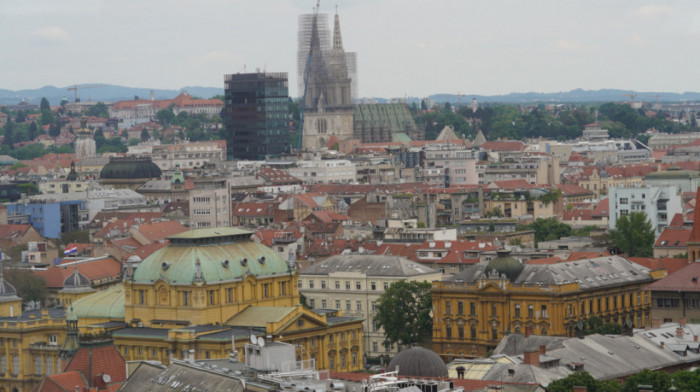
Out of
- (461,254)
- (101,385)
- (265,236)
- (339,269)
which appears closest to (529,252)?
(461,254)

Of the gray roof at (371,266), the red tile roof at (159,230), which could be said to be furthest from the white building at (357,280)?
the red tile roof at (159,230)

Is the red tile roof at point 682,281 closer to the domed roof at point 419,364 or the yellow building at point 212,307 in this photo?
the yellow building at point 212,307

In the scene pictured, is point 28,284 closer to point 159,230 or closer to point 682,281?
point 159,230

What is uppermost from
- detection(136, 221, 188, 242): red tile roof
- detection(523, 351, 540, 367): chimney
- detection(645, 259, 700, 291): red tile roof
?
detection(523, 351, 540, 367): chimney

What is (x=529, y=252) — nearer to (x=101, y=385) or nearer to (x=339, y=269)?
(x=339, y=269)

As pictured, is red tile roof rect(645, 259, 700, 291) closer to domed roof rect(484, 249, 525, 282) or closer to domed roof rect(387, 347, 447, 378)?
domed roof rect(484, 249, 525, 282)

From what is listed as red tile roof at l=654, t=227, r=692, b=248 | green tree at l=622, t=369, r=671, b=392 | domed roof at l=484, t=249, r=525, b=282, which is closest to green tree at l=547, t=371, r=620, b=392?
green tree at l=622, t=369, r=671, b=392
